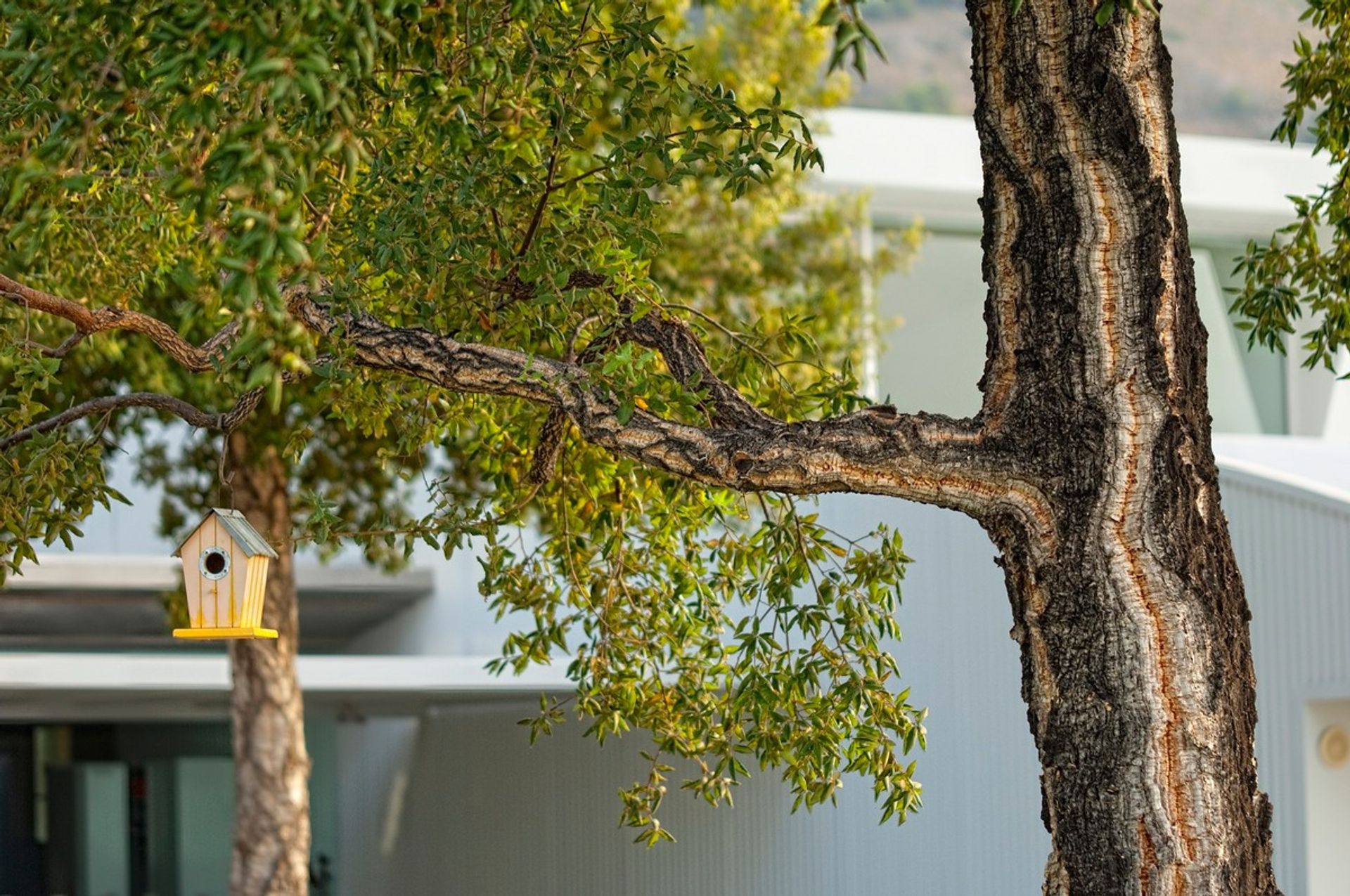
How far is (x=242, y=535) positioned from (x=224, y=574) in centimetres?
13

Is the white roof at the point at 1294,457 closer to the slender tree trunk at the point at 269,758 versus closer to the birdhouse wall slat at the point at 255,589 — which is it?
the birdhouse wall slat at the point at 255,589

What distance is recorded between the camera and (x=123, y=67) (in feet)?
12.3

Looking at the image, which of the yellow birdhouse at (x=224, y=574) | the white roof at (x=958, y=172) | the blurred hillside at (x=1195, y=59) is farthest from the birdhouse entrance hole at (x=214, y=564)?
the blurred hillside at (x=1195, y=59)

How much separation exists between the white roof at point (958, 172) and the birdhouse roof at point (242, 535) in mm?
10882

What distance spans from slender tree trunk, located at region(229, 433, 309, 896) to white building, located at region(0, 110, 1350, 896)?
1158 millimetres

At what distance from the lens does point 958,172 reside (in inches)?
646

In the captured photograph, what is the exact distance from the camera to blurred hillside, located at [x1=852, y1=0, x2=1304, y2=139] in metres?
73.4

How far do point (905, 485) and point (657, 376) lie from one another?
73cm

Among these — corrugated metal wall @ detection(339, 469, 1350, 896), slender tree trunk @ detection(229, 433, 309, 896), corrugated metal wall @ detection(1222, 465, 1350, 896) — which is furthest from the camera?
slender tree trunk @ detection(229, 433, 309, 896)

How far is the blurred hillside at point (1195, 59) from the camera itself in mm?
73438

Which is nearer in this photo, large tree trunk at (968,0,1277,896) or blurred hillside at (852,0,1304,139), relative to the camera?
large tree trunk at (968,0,1277,896)

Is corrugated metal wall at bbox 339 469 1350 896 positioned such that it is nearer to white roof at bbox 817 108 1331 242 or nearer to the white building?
the white building

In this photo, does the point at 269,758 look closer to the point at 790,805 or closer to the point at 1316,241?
the point at 790,805

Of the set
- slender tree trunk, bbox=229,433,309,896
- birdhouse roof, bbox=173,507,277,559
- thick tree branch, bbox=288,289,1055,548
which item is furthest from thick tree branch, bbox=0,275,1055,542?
slender tree trunk, bbox=229,433,309,896
